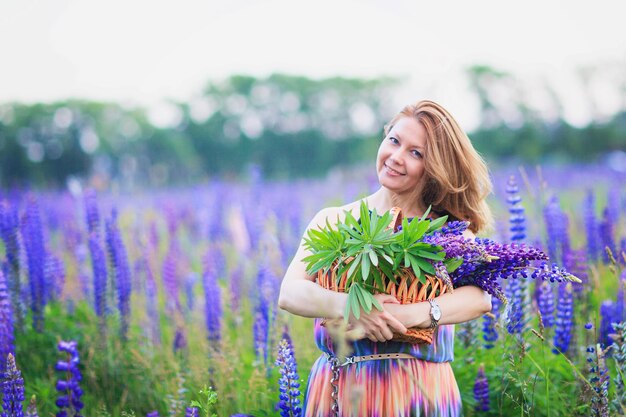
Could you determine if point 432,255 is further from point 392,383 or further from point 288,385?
point 288,385

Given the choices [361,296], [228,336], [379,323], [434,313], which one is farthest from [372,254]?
[228,336]

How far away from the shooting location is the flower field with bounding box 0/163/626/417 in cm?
300

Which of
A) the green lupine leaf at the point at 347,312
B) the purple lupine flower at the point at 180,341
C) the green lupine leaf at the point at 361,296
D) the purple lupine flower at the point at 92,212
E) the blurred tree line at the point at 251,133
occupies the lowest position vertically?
the purple lupine flower at the point at 180,341

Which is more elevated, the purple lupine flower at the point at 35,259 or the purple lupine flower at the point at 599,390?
the purple lupine flower at the point at 35,259

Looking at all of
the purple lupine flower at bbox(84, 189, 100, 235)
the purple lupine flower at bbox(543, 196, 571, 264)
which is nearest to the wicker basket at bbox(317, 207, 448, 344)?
the purple lupine flower at bbox(543, 196, 571, 264)

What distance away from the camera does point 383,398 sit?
90.2 inches

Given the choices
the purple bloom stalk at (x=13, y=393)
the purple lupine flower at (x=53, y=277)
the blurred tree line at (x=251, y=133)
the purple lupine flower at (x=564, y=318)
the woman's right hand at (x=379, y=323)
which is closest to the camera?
the woman's right hand at (x=379, y=323)

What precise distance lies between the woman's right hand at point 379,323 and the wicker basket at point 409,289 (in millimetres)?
42

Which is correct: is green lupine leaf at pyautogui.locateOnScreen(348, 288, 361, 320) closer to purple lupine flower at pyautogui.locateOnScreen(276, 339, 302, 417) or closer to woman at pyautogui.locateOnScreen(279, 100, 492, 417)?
woman at pyautogui.locateOnScreen(279, 100, 492, 417)

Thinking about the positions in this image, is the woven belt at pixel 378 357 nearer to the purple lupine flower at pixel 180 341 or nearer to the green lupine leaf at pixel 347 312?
the green lupine leaf at pixel 347 312

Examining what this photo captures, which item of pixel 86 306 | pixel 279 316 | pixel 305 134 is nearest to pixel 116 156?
pixel 305 134

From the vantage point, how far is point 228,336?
390 cm

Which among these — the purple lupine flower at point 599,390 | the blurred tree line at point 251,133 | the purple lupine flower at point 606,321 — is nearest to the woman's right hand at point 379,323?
the purple lupine flower at point 599,390

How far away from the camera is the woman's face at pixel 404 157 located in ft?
8.30
